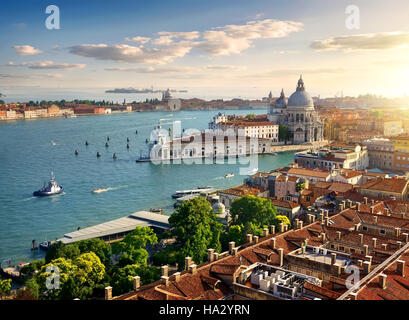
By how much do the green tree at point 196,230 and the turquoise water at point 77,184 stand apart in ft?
13.1

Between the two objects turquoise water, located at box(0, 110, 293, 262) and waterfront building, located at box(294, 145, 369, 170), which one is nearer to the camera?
turquoise water, located at box(0, 110, 293, 262)

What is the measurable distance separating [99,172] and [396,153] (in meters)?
13.6

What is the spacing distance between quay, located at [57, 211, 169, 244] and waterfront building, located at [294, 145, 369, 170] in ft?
27.0

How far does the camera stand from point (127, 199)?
14117 millimetres

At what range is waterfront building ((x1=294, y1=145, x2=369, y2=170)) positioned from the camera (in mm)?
16219

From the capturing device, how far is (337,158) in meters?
16.2

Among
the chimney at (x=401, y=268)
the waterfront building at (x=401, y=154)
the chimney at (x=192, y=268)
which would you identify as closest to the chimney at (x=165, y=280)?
the chimney at (x=192, y=268)

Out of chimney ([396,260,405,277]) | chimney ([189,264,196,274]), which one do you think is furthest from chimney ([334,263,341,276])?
chimney ([189,264,196,274])

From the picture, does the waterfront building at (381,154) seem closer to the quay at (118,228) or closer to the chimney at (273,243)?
the quay at (118,228)

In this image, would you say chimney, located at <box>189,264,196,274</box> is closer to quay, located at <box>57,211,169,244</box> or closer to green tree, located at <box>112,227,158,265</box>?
green tree, located at <box>112,227,158,265</box>

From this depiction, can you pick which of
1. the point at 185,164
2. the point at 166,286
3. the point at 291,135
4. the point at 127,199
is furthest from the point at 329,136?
the point at 166,286

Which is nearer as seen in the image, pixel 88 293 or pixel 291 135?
pixel 88 293

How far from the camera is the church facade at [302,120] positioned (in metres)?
32.2

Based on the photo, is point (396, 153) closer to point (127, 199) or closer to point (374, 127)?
point (127, 199)
